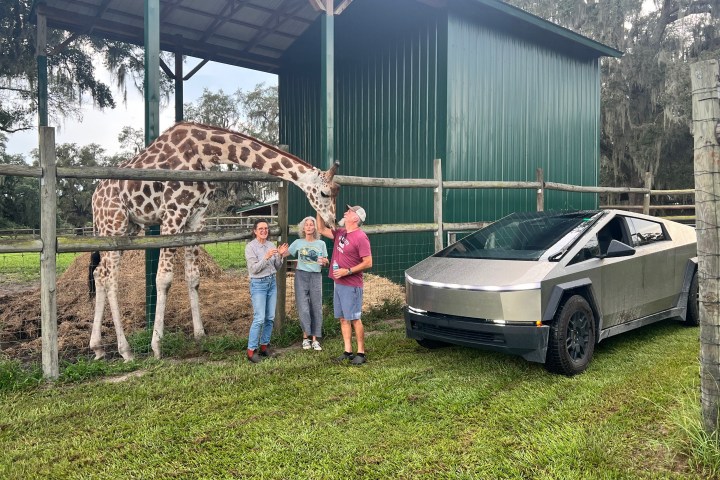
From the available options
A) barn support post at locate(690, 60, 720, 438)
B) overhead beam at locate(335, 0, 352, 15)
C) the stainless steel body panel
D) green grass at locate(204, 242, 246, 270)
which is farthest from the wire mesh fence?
barn support post at locate(690, 60, 720, 438)

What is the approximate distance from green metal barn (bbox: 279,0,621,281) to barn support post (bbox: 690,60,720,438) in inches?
236

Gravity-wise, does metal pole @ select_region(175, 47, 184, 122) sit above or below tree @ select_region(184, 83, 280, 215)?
below

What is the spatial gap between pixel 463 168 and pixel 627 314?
487 centimetres

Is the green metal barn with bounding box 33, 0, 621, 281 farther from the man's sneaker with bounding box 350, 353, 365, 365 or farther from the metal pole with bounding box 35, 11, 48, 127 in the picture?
the man's sneaker with bounding box 350, 353, 365, 365

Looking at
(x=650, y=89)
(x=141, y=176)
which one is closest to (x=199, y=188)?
(x=141, y=176)

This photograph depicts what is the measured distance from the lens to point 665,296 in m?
5.71

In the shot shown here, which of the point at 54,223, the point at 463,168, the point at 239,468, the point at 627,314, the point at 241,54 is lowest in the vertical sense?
the point at 239,468

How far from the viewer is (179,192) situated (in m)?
5.69

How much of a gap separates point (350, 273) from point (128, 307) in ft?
13.9

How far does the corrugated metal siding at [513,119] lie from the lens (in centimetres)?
950

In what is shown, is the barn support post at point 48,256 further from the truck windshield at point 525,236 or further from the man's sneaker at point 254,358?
the truck windshield at point 525,236

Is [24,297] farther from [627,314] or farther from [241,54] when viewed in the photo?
[627,314]

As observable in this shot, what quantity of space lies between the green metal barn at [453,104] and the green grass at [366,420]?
503 cm

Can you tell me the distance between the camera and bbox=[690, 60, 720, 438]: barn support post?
3.11 m
